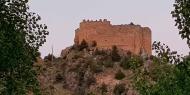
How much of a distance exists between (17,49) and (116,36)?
65.4 meters

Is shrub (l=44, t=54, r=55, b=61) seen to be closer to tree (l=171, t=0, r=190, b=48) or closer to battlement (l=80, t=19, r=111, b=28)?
battlement (l=80, t=19, r=111, b=28)

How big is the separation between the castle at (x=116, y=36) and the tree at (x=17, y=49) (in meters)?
62.6

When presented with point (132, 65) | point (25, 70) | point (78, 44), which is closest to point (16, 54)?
point (25, 70)

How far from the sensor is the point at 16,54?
23.4m

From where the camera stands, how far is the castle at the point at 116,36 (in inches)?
3447

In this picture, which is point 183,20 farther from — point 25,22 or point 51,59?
point 51,59

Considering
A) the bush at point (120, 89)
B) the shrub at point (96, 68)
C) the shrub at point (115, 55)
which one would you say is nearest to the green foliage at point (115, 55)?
the shrub at point (115, 55)

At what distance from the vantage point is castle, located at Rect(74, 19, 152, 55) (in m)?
87.6

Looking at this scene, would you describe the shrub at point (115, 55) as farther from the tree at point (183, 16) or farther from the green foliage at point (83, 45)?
the tree at point (183, 16)

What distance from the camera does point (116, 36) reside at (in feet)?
291

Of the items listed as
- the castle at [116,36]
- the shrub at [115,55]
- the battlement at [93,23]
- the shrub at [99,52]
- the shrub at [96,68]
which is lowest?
the shrub at [96,68]

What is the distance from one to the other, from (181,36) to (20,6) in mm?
6372

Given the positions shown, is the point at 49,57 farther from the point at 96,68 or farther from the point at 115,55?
the point at 96,68

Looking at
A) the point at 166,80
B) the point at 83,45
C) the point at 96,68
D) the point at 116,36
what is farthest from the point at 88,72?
the point at 166,80
